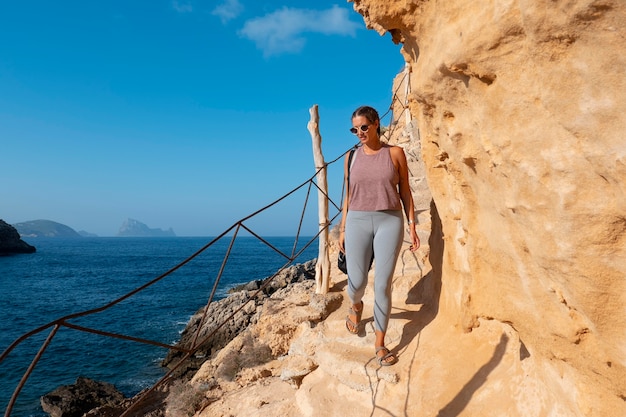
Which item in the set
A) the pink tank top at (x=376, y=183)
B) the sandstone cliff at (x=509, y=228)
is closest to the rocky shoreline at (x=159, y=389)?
the pink tank top at (x=376, y=183)

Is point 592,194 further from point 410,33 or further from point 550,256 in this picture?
point 410,33

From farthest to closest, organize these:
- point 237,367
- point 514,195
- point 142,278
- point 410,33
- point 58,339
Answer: point 142,278, point 58,339, point 237,367, point 410,33, point 514,195

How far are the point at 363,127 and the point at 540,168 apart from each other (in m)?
1.80

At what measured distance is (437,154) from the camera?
348 cm

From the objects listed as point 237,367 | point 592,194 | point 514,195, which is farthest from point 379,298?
point 237,367

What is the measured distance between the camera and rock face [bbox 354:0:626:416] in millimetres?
1657

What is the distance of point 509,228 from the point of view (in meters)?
2.51

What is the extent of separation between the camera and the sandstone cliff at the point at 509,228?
1.71 metres

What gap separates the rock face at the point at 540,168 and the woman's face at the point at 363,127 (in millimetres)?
520

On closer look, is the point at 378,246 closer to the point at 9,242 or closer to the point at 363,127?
the point at 363,127

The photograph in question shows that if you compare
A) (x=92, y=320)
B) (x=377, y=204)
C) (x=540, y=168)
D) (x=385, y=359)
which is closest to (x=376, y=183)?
(x=377, y=204)

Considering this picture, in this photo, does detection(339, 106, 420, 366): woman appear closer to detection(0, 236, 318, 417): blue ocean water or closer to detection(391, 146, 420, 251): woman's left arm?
detection(391, 146, 420, 251): woman's left arm

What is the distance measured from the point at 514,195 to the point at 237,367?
575cm

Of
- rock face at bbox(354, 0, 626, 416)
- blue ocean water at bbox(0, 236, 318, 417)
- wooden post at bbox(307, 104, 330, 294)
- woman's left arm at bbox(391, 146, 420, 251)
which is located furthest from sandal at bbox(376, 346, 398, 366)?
blue ocean water at bbox(0, 236, 318, 417)
